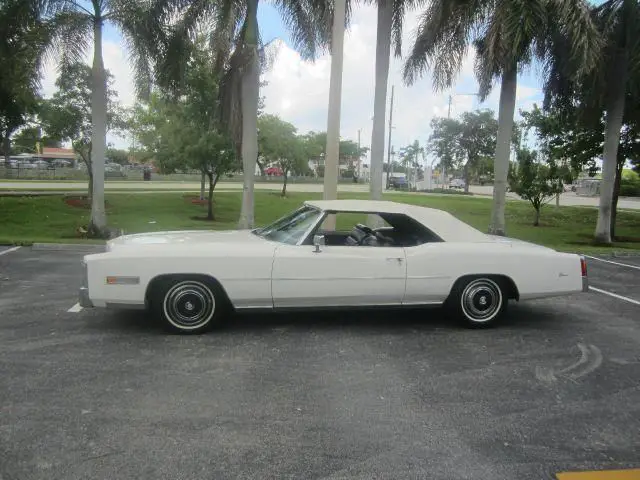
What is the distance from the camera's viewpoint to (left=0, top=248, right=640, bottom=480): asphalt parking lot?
2988mm

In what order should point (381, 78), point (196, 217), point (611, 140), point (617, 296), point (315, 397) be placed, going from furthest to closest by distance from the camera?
point (196, 217)
point (611, 140)
point (381, 78)
point (617, 296)
point (315, 397)

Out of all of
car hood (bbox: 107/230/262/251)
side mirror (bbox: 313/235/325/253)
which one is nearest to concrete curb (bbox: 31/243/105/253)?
car hood (bbox: 107/230/262/251)

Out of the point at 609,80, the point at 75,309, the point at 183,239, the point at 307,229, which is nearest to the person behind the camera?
the point at 307,229

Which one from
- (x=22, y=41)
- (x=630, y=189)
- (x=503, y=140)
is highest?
(x=22, y=41)

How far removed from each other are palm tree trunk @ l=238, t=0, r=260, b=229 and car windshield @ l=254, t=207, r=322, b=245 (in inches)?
374

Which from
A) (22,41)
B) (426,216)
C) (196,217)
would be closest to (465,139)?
(196,217)

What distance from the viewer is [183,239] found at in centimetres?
562

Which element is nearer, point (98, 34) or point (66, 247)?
point (66, 247)

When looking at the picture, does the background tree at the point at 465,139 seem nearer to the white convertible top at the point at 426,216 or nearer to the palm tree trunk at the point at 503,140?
the palm tree trunk at the point at 503,140

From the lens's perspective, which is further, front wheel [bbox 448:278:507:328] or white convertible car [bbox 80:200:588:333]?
front wheel [bbox 448:278:507:328]

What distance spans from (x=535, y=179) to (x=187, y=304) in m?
20.4

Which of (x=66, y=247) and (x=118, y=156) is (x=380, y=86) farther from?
(x=118, y=156)

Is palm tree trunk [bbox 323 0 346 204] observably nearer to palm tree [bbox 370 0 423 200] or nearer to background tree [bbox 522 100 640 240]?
palm tree [bbox 370 0 423 200]

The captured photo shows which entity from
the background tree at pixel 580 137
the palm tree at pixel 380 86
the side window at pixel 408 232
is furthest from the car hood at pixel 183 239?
the background tree at pixel 580 137
